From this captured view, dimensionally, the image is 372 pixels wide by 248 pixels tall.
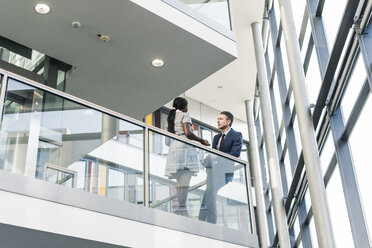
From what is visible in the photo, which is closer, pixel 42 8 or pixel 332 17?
pixel 42 8

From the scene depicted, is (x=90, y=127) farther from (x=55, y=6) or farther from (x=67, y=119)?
(x=55, y=6)

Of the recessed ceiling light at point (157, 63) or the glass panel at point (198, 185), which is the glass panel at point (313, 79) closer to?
the recessed ceiling light at point (157, 63)

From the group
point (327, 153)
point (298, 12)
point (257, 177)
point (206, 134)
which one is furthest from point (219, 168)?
point (206, 134)

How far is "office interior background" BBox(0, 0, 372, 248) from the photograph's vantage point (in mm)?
5512

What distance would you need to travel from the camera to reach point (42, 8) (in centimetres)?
782

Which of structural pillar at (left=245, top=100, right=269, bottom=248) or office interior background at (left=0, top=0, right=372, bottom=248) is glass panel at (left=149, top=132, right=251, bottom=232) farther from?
structural pillar at (left=245, top=100, right=269, bottom=248)

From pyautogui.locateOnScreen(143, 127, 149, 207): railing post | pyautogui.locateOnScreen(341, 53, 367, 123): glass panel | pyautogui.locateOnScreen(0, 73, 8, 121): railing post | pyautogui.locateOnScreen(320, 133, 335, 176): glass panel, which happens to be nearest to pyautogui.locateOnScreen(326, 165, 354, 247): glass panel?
pyautogui.locateOnScreen(320, 133, 335, 176): glass panel

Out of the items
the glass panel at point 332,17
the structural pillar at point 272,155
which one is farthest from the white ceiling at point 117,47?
the structural pillar at point 272,155

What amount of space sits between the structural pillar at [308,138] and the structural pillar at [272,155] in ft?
12.2

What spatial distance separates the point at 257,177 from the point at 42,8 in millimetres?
12674

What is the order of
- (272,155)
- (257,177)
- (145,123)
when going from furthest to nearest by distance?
1. (257,177)
2. (272,155)
3. (145,123)

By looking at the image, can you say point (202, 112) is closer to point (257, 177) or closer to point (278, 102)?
point (257, 177)

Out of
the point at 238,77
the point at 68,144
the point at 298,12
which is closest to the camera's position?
the point at 68,144

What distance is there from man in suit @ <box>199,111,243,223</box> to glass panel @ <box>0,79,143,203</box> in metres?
1.10
